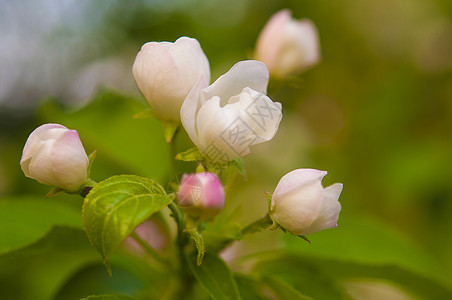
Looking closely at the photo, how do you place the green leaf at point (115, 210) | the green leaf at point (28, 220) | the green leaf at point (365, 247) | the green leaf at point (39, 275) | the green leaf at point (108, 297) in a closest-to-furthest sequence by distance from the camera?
the green leaf at point (115, 210)
the green leaf at point (108, 297)
the green leaf at point (28, 220)
the green leaf at point (365, 247)
the green leaf at point (39, 275)

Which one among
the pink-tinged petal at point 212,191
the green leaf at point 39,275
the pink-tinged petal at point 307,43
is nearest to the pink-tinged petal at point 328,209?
the pink-tinged petal at point 212,191

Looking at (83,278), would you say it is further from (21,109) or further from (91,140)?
(21,109)

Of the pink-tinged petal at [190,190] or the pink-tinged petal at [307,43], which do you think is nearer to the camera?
the pink-tinged petal at [190,190]

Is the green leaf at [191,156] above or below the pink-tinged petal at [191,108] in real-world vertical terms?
below

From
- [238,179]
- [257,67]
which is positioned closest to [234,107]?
[257,67]

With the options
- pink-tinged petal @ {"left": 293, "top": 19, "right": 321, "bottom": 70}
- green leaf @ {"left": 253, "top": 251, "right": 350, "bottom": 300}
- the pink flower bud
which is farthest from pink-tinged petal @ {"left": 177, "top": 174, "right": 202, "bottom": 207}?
pink-tinged petal @ {"left": 293, "top": 19, "right": 321, "bottom": 70}

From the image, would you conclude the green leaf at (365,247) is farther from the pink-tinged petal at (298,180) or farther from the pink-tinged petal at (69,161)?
the pink-tinged petal at (69,161)

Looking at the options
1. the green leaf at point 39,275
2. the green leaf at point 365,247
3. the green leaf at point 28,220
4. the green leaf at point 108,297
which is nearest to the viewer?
the green leaf at point 108,297
